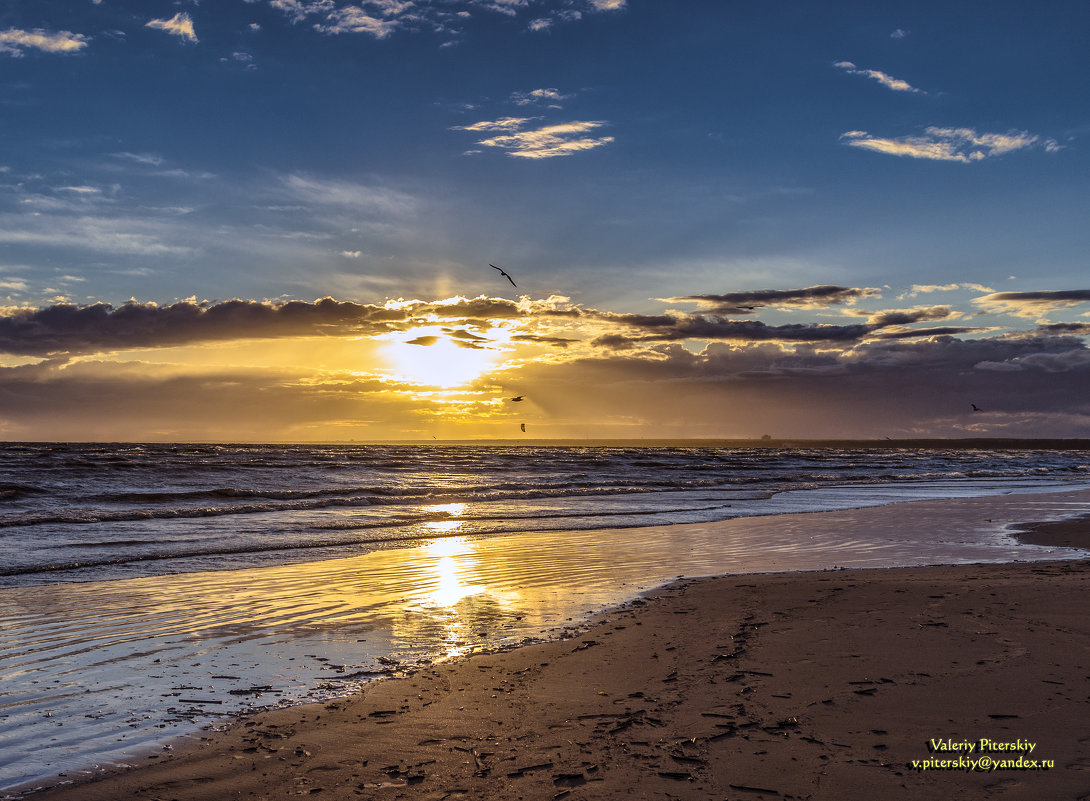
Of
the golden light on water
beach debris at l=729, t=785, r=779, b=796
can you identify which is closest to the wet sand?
beach debris at l=729, t=785, r=779, b=796

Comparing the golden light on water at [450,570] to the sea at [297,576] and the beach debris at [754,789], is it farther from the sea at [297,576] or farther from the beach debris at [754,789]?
the beach debris at [754,789]

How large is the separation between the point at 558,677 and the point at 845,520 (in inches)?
774

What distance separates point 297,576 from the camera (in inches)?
560

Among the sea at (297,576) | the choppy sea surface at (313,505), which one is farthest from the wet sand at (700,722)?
the choppy sea surface at (313,505)

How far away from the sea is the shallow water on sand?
4 cm

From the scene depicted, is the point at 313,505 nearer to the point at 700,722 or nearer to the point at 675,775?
the point at 700,722

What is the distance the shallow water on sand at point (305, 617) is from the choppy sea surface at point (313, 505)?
269 centimetres

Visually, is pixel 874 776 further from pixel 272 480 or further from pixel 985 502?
pixel 272 480

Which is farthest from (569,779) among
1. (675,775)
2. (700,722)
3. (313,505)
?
(313,505)

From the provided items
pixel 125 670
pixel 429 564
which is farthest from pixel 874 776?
pixel 429 564

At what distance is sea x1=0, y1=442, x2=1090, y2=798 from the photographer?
279 inches

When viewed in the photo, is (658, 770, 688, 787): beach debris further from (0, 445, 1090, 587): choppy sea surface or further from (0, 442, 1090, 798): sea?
(0, 445, 1090, 587): choppy sea surface

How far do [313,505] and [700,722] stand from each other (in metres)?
26.7

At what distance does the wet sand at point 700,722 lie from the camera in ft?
16.4
